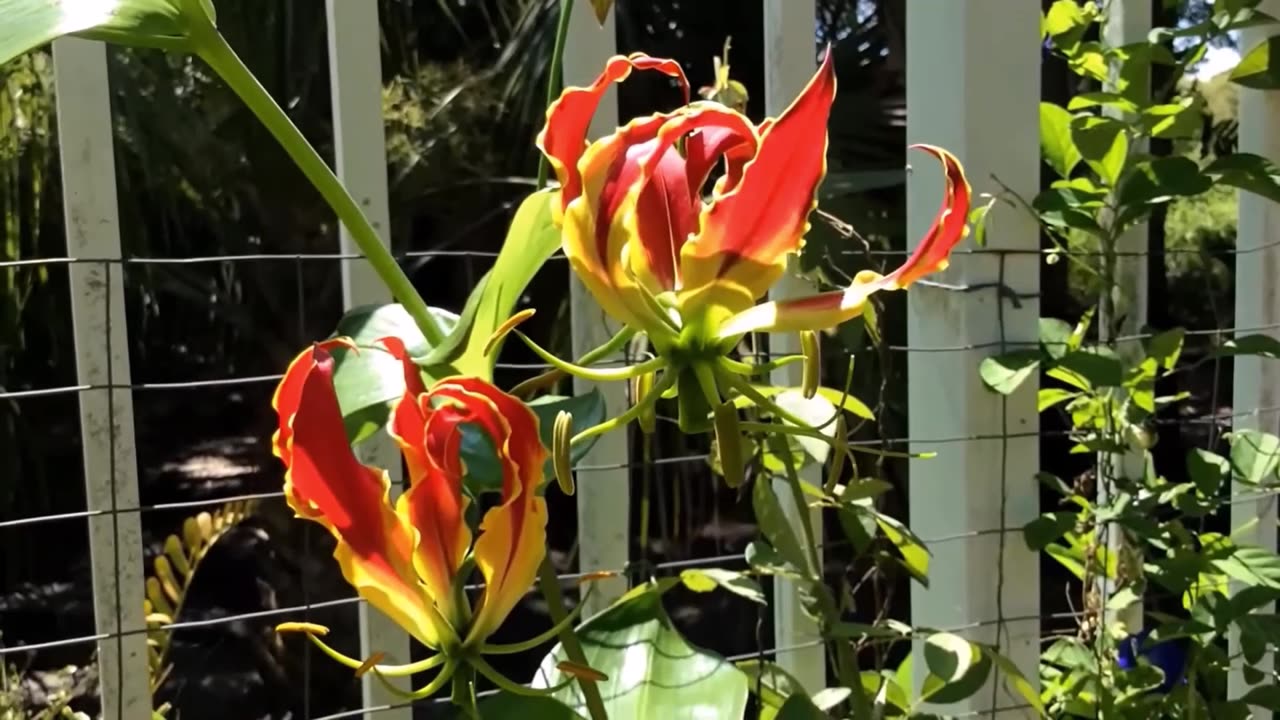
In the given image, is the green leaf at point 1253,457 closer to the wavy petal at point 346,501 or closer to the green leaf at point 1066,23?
the green leaf at point 1066,23

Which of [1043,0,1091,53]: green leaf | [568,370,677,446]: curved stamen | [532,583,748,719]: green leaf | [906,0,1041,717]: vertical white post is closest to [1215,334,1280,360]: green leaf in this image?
[906,0,1041,717]: vertical white post

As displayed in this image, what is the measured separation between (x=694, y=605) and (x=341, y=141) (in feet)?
6.02

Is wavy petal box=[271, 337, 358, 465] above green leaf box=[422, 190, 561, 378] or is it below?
below

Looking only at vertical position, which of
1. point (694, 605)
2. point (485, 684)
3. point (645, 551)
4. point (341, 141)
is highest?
point (341, 141)

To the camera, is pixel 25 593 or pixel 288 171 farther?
pixel 288 171

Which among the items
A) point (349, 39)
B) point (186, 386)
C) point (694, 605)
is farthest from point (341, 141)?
point (694, 605)

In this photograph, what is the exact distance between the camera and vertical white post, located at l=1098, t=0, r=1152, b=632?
0.95m

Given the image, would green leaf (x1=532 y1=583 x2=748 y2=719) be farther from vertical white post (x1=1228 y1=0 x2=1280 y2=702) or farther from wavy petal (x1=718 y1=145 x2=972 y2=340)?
vertical white post (x1=1228 y1=0 x2=1280 y2=702)

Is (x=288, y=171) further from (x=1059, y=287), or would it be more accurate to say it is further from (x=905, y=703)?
(x=905, y=703)

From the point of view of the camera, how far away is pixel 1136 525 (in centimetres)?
86

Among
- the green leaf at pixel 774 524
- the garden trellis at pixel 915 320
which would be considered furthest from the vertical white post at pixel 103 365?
the green leaf at pixel 774 524

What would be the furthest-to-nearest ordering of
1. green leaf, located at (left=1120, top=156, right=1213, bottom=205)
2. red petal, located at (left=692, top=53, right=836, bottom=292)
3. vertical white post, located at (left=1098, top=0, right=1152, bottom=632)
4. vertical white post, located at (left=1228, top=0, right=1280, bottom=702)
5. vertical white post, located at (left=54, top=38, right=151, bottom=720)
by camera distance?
vertical white post, located at (left=1228, top=0, right=1280, bottom=702) → vertical white post, located at (left=1098, top=0, right=1152, bottom=632) → green leaf, located at (left=1120, top=156, right=1213, bottom=205) → vertical white post, located at (left=54, top=38, right=151, bottom=720) → red petal, located at (left=692, top=53, right=836, bottom=292)

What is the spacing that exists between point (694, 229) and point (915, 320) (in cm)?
55

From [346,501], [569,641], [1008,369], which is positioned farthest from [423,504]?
[1008,369]
